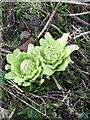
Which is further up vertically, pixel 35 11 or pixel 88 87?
pixel 35 11

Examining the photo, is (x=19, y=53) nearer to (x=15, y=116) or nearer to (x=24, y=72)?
(x=24, y=72)

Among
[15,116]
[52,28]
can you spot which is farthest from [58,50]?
[15,116]

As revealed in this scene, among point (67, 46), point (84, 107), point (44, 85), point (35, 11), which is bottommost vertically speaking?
point (84, 107)
